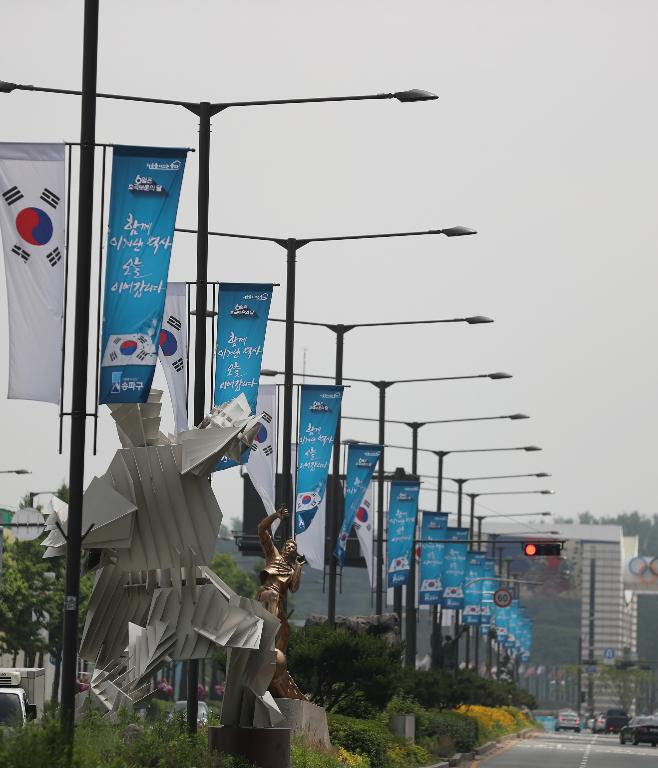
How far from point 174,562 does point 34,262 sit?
17.8 ft

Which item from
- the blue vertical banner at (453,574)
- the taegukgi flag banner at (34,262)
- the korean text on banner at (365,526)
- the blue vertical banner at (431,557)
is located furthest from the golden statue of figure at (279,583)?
the blue vertical banner at (453,574)

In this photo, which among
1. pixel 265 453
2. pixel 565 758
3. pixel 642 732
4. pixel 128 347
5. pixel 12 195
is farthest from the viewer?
pixel 642 732

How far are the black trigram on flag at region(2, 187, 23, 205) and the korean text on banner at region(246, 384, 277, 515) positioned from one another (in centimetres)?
1319

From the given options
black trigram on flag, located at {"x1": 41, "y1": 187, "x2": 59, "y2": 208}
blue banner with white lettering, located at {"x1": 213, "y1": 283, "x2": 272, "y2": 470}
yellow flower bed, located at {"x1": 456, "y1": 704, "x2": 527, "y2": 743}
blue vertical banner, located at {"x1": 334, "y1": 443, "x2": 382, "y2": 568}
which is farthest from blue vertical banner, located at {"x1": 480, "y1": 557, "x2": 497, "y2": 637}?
black trigram on flag, located at {"x1": 41, "y1": 187, "x2": 59, "y2": 208}

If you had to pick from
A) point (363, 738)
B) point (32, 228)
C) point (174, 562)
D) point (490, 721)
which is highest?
point (32, 228)

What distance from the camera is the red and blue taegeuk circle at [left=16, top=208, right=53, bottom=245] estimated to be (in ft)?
68.8

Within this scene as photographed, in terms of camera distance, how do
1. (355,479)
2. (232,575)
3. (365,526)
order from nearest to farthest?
(355,479) → (365,526) → (232,575)

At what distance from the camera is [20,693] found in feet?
108

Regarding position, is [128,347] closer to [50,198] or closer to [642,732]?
[50,198]

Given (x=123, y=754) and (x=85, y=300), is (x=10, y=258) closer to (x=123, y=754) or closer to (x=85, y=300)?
(x=85, y=300)

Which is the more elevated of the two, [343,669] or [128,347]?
A: [128,347]

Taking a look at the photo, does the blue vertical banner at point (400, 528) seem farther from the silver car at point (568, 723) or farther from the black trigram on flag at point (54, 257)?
the silver car at point (568, 723)

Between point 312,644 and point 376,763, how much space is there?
11.6 feet

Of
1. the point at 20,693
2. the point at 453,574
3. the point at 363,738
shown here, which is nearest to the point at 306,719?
the point at 363,738
